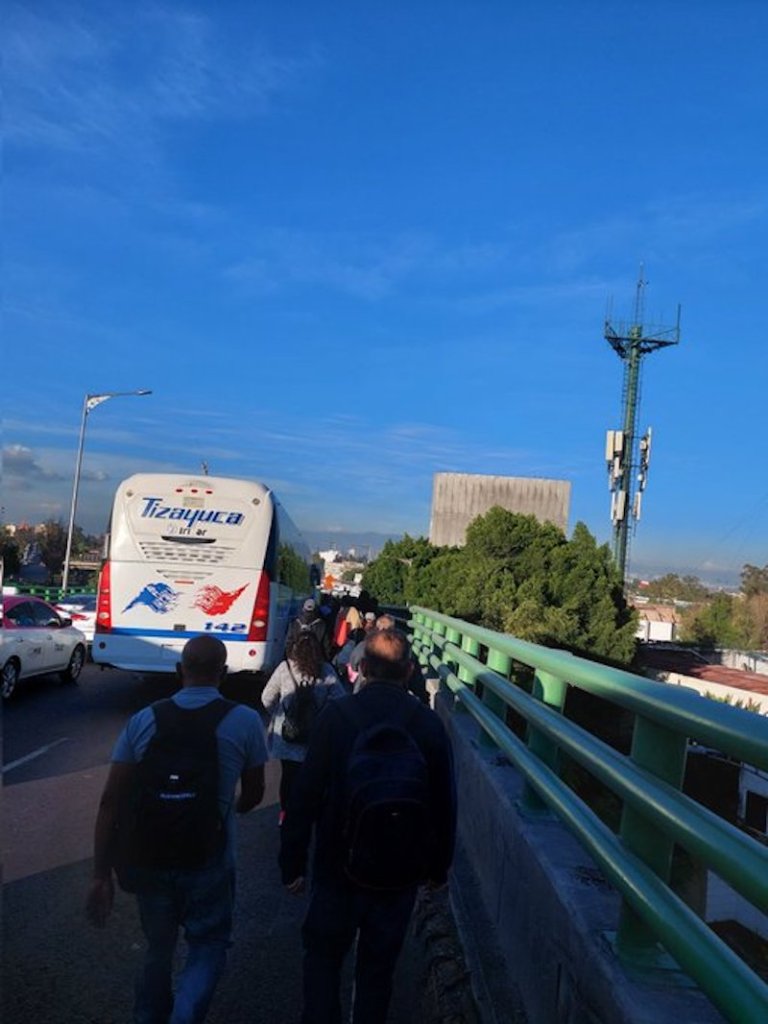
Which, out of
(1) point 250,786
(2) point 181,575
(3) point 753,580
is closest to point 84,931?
(1) point 250,786

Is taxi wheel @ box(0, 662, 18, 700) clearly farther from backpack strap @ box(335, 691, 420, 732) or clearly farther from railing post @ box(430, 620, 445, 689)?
backpack strap @ box(335, 691, 420, 732)

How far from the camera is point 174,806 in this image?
341 centimetres

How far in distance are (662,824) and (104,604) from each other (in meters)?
12.2

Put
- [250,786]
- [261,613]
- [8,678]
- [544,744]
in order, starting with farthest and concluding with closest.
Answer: [261,613] → [8,678] → [544,744] → [250,786]

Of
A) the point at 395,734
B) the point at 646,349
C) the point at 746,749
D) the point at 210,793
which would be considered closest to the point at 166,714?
the point at 210,793

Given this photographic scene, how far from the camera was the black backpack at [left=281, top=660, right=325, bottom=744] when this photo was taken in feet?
20.0

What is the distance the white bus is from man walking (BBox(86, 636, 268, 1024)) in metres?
9.90

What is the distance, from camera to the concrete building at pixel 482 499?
5472cm

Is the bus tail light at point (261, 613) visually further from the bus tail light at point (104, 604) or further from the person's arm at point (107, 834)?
the person's arm at point (107, 834)

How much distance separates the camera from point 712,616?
232ft

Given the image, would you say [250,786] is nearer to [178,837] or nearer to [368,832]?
[178,837]

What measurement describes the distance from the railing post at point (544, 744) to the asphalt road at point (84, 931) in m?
1.12

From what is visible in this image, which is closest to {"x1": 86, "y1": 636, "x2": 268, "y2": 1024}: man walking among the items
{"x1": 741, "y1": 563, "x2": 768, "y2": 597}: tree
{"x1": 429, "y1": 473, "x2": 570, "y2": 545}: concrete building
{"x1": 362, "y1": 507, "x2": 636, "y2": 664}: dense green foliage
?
{"x1": 362, "y1": 507, "x2": 636, "y2": 664}: dense green foliage

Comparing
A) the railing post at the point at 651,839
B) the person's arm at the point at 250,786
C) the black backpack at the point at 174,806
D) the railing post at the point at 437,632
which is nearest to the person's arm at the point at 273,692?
the person's arm at the point at 250,786
